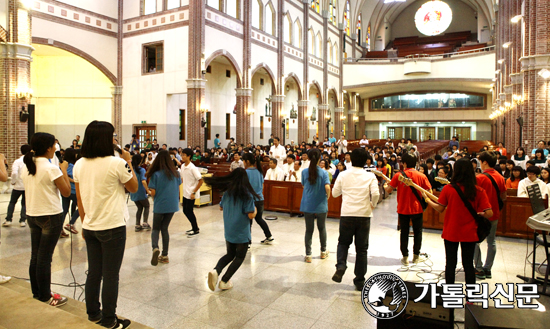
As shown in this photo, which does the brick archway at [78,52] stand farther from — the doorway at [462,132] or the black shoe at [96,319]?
the doorway at [462,132]

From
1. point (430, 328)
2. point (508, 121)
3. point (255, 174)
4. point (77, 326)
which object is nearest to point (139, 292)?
point (77, 326)

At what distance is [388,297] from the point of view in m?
2.89

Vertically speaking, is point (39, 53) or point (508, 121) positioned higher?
point (39, 53)

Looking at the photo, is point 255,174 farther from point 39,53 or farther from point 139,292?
point 39,53

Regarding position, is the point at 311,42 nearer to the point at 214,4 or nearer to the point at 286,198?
the point at 214,4

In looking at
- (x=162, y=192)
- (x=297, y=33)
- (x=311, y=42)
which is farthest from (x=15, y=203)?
(x=311, y=42)

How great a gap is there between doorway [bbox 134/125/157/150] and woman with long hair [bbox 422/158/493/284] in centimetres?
1804

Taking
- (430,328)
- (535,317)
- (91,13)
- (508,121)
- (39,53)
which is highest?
(91,13)

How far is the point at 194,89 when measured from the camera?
1836cm

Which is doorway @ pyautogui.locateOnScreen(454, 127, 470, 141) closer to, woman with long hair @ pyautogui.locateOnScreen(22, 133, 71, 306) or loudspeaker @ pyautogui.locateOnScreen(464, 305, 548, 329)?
loudspeaker @ pyautogui.locateOnScreen(464, 305, 548, 329)

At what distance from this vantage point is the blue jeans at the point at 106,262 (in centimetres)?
309

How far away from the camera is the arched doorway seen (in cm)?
2145

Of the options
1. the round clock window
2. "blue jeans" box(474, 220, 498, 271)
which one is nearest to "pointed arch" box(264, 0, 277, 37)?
"blue jeans" box(474, 220, 498, 271)

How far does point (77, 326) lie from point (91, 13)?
→ 19.5 m
